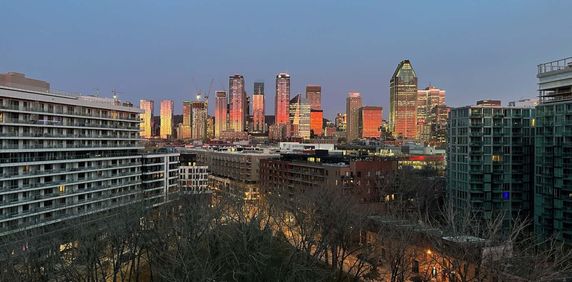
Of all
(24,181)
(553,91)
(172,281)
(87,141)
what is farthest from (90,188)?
(553,91)

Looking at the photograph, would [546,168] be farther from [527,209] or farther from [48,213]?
[48,213]

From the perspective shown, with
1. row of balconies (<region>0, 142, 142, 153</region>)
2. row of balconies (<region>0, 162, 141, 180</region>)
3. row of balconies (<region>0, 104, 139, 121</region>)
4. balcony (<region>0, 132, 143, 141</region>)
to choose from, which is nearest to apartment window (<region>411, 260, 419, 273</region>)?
row of balconies (<region>0, 162, 141, 180</region>)

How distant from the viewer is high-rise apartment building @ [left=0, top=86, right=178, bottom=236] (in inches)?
1822

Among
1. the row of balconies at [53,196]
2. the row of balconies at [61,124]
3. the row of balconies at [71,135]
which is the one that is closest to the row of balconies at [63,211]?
the row of balconies at [53,196]

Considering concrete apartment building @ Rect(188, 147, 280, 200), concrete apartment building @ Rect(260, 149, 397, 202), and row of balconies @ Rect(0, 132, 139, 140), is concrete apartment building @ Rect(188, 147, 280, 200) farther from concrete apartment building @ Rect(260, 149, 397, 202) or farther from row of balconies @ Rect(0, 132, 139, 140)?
row of balconies @ Rect(0, 132, 139, 140)

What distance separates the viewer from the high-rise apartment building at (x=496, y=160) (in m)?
61.4

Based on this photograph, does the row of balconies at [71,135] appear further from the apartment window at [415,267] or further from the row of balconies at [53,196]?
the apartment window at [415,267]

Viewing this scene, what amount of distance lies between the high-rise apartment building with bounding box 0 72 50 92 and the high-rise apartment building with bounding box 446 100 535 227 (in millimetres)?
55338

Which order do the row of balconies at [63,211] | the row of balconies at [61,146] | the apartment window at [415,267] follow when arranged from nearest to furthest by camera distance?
the apartment window at [415,267] < the row of balconies at [63,211] < the row of balconies at [61,146]

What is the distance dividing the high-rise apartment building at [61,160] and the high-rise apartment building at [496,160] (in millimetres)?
41438

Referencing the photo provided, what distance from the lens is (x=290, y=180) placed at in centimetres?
8119

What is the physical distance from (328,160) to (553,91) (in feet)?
124

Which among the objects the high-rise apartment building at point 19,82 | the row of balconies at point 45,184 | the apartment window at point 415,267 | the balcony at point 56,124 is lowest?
the apartment window at point 415,267

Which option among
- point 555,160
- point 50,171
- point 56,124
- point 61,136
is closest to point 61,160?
point 50,171
